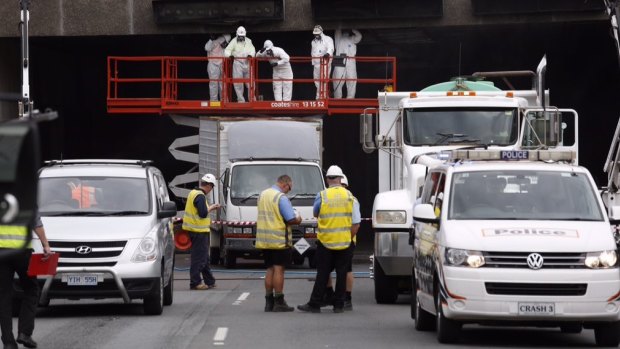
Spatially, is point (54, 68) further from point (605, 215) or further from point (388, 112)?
point (605, 215)

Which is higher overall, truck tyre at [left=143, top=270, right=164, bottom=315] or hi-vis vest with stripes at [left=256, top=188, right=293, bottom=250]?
hi-vis vest with stripes at [left=256, top=188, right=293, bottom=250]

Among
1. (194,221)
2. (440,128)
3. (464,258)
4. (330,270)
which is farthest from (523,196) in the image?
(194,221)

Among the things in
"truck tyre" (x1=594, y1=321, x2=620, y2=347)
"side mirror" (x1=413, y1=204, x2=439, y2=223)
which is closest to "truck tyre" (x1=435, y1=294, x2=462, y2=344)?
"side mirror" (x1=413, y1=204, x2=439, y2=223)

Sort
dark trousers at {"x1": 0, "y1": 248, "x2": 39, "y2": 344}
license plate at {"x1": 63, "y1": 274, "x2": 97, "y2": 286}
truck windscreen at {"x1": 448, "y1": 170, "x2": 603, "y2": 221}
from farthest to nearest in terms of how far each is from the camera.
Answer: license plate at {"x1": 63, "y1": 274, "x2": 97, "y2": 286}, truck windscreen at {"x1": 448, "y1": 170, "x2": 603, "y2": 221}, dark trousers at {"x1": 0, "y1": 248, "x2": 39, "y2": 344}

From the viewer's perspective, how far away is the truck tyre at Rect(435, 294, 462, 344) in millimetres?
13258

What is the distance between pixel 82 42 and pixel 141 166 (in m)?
22.5

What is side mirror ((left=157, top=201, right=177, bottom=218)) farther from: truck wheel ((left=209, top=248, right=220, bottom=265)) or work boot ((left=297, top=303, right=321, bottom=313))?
truck wheel ((left=209, top=248, right=220, bottom=265))

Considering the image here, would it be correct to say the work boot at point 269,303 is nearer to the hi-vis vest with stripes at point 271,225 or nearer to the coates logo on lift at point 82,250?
the hi-vis vest with stripes at point 271,225

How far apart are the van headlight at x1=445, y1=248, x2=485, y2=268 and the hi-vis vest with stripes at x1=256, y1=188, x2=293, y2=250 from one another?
472cm

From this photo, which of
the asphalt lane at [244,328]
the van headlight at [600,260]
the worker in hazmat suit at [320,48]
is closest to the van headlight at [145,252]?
the asphalt lane at [244,328]

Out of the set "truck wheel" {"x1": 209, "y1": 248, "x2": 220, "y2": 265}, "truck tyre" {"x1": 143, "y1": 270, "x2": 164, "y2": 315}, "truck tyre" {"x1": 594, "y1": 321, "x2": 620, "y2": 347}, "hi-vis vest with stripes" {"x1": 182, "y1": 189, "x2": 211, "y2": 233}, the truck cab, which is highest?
the truck cab

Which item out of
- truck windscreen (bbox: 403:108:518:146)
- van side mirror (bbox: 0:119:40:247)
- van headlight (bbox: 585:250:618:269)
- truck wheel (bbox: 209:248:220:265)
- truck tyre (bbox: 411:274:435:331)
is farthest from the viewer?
truck wheel (bbox: 209:248:220:265)

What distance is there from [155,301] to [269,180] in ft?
36.2

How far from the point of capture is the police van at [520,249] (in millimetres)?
12648
